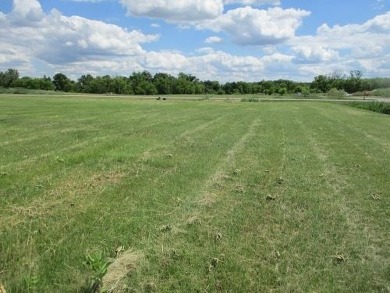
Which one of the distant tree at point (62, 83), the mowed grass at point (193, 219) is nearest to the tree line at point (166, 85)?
the distant tree at point (62, 83)

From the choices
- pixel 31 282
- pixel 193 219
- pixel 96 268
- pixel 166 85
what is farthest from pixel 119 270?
pixel 166 85

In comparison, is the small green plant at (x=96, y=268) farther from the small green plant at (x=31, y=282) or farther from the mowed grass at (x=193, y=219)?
the small green plant at (x=31, y=282)

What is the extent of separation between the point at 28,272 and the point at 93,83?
128m

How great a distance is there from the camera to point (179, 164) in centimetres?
1041

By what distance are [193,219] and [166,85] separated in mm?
127257

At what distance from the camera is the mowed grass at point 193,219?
15.0 ft

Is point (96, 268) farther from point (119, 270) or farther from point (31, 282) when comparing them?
point (31, 282)

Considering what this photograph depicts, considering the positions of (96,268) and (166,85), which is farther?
(166,85)

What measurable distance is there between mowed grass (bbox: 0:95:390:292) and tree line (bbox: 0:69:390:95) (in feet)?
368

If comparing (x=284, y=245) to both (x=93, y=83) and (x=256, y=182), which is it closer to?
(x=256, y=182)

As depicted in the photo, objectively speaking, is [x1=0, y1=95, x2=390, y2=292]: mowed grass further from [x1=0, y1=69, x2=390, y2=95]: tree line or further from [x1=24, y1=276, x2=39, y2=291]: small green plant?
[x1=0, y1=69, x2=390, y2=95]: tree line

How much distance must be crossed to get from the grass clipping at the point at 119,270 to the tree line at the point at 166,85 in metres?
118

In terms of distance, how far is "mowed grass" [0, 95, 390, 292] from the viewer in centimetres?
459

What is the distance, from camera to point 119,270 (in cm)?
459
